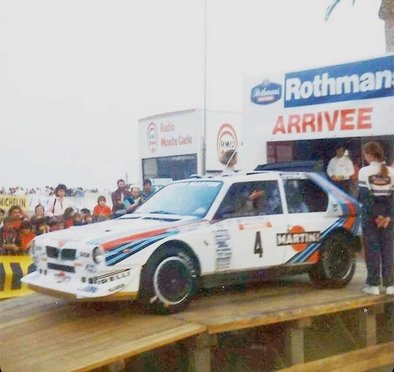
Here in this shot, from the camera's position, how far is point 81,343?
3.61 m

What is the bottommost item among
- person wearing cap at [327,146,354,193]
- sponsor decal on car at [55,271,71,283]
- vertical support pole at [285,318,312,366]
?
vertical support pole at [285,318,312,366]

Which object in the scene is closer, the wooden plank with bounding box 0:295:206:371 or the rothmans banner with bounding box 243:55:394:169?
the wooden plank with bounding box 0:295:206:371

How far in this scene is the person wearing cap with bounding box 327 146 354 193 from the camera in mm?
5285

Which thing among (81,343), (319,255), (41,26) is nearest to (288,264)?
(319,255)

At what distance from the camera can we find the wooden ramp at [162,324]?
11.4 ft

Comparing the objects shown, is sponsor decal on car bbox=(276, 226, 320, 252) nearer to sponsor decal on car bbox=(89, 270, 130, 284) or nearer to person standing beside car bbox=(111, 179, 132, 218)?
person standing beside car bbox=(111, 179, 132, 218)

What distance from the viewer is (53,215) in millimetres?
3760

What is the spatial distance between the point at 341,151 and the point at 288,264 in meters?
1.09

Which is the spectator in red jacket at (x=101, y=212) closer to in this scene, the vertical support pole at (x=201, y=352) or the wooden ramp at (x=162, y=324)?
the wooden ramp at (x=162, y=324)

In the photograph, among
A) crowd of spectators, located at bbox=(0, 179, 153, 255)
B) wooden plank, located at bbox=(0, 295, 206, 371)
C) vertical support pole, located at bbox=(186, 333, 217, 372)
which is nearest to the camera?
wooden plank, located at bbox=(0, 295, 206, 371)

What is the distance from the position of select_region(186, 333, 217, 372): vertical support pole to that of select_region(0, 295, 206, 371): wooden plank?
0.30 feet

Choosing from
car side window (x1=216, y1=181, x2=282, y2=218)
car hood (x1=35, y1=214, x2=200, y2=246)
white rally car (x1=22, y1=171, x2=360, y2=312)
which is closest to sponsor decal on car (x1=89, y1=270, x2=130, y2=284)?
white rally car (x1=22, y1=171, x2=360, y2=312)

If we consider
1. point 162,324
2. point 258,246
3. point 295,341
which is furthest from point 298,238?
point 162,324

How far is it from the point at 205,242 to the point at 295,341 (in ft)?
3.11
